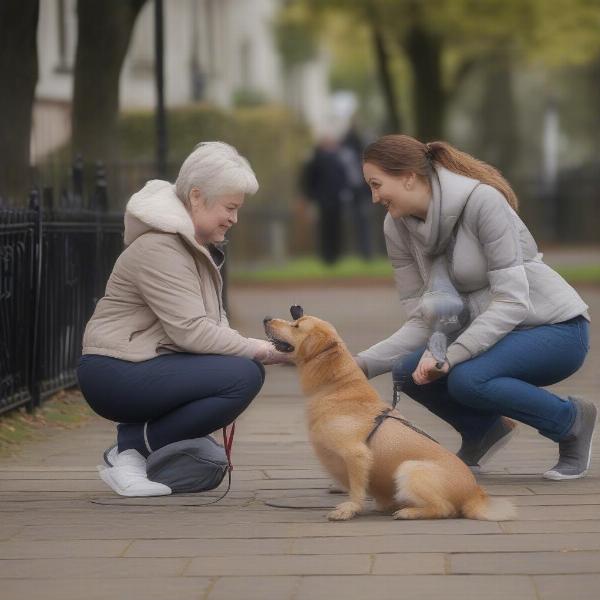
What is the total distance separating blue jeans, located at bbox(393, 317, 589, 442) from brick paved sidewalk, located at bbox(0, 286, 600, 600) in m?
0.32

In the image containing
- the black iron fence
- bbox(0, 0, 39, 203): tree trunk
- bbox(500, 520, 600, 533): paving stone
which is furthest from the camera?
bbox(0, 0, 39, 203): tree trunk

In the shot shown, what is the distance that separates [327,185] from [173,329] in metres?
20.0

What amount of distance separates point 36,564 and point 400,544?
1.25m

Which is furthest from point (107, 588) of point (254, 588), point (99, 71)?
point (99, 71)

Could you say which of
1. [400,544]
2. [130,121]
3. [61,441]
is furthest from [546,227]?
[400,544]

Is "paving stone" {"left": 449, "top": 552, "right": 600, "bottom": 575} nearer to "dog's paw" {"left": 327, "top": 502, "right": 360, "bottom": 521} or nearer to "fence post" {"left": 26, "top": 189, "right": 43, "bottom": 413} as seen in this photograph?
"dog's paw" {"left": 327, "top": 502, "right": 360, "bottom": 521}

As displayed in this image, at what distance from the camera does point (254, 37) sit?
4656 cm

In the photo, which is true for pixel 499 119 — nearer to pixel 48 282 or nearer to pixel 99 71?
pixel 99 71

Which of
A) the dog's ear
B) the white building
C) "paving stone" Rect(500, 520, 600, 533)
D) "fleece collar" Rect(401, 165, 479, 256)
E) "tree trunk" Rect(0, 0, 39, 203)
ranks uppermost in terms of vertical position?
the white building

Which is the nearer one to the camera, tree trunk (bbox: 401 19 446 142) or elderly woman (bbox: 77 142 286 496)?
elderly woman (bbox: 77 142 286 496)

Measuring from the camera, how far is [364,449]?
6266mm

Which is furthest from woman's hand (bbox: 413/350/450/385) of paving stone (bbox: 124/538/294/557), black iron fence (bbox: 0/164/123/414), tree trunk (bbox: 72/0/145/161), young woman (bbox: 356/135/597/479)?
tree trunk (bbox: 72/0/145/161)

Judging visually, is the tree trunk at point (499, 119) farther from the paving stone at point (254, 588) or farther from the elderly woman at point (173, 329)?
the paving stone at point (254, 588)

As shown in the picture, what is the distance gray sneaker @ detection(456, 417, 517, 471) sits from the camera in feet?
24.3
